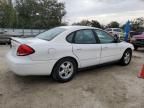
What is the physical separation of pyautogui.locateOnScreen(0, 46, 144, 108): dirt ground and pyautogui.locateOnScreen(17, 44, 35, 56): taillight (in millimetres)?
853

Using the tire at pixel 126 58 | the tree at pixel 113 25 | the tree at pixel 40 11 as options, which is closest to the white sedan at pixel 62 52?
the tire at pixel 126 58

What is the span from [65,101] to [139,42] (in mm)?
8916

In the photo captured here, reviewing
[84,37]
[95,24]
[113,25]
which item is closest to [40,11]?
[95,24]

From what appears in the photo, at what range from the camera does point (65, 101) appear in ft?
12.8

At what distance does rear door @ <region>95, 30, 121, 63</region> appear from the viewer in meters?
5.72

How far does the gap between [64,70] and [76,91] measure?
0.69 m

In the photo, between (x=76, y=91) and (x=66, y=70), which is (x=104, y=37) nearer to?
(x=66, y=70)

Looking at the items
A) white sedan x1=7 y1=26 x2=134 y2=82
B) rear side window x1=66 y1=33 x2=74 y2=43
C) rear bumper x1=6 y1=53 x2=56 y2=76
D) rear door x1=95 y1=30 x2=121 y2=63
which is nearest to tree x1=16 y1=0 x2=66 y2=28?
rear door x1=95 y1=30 x2=121 y2=63

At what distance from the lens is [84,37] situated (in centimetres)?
530

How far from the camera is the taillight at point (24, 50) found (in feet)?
14.0

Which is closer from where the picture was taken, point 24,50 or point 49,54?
point 24,50

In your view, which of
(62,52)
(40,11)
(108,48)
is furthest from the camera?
(40,11)

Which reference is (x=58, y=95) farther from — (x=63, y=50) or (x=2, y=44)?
(x=2, y=44)

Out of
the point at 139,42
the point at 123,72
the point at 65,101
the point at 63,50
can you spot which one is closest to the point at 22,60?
the point at 63,50
